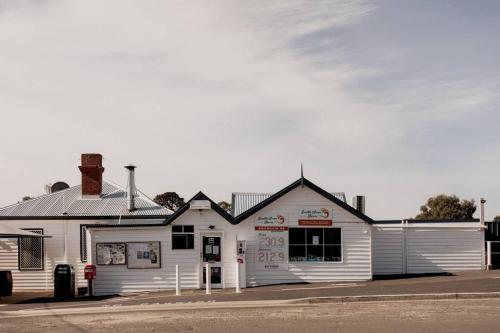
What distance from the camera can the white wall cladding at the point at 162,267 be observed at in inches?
912

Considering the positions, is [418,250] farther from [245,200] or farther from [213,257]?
[213,257]

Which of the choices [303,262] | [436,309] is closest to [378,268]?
[303,262]

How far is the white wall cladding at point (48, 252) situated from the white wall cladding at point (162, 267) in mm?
3916

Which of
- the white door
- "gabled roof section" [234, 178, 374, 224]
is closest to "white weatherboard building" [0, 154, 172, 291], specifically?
the white door

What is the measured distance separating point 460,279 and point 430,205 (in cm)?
5283

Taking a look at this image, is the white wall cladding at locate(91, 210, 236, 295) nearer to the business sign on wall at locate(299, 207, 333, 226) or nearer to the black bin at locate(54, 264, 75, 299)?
the black bin at locate(54, 264, 75, 299)

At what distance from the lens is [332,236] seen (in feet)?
78.2

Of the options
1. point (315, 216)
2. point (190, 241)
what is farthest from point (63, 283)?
point (315, 216)

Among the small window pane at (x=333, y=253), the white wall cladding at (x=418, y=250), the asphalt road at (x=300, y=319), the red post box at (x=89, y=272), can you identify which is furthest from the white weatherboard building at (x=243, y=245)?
the asphalt road at (x=300, y=319)

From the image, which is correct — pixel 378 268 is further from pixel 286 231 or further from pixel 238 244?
pixel 238 244

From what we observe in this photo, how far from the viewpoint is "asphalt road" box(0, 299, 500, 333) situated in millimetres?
12742

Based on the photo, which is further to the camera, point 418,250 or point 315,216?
point 418,250

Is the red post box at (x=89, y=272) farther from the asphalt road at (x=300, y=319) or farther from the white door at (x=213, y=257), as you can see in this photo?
the asphalt road at (x=300, y=319)

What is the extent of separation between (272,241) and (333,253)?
8.33 ft
